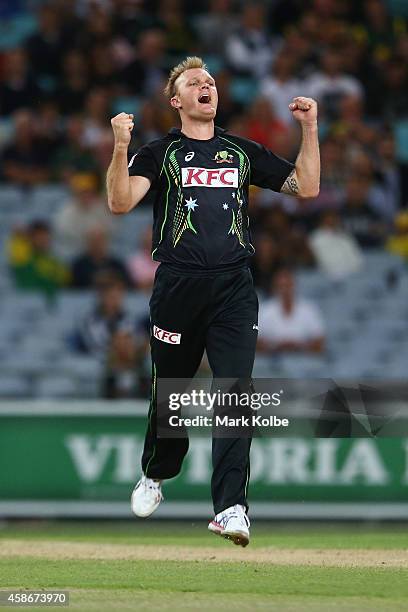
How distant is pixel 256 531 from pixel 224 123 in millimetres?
5538

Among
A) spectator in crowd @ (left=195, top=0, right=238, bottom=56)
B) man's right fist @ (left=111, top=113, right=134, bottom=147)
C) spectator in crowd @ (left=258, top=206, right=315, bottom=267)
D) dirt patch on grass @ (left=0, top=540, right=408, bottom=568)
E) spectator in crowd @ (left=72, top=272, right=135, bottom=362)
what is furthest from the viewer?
spectator in crowd @ (left=195, top=0, right=238, bottom=56)

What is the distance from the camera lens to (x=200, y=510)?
11.2 meters

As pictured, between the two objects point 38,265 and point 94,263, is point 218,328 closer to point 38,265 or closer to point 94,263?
point 94,263

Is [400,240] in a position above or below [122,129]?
below

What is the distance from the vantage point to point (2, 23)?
17016mm

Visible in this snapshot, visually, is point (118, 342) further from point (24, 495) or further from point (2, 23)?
point (2, 23)

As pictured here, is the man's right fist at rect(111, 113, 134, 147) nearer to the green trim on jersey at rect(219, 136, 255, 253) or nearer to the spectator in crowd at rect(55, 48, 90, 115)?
the green trim on jersey at rect(219, 136, 255, 253)

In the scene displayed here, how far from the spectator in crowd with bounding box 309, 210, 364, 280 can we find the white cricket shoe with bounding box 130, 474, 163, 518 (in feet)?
21.0

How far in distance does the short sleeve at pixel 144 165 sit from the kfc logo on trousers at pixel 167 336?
0.78m

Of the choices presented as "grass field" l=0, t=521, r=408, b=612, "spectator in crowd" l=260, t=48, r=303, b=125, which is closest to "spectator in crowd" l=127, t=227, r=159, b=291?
"spectator in crowd" l=260, t=48, r=303, b=125

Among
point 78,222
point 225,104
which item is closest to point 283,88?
point 225,104

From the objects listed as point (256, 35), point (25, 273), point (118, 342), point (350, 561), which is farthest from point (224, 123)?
point (350, 561)

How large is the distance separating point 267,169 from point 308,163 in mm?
220

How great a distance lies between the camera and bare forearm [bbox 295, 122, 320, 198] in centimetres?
740
